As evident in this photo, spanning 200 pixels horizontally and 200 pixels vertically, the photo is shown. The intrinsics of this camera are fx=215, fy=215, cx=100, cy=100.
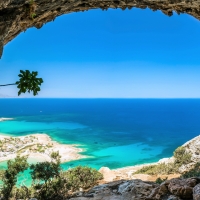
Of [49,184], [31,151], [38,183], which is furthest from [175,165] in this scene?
[31,151]

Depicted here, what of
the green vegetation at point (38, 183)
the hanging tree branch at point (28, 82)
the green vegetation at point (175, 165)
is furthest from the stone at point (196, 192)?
the green vegetation at point (175, 165)

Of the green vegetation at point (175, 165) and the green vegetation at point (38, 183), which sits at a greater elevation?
the green vegetation at point (175, 165)

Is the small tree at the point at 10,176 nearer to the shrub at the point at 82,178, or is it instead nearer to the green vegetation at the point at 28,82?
the shrub at the point at 82,178

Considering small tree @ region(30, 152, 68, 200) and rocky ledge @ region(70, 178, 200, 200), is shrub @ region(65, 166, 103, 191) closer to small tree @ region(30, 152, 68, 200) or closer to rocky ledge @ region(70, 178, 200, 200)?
small tree @ region(30, 152, 68, 200)

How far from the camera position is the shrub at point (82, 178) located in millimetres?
21114

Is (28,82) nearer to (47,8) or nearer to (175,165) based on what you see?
(47,8)

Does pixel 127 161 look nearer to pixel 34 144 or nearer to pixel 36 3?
pixel 34 144

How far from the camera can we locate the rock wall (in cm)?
693

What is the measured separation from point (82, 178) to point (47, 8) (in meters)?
19.1

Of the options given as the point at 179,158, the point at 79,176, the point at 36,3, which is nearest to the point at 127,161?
the point at 179,158

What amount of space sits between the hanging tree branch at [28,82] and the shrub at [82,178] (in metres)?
16.7

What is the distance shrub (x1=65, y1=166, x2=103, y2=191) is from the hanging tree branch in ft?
54.7

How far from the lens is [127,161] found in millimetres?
51875

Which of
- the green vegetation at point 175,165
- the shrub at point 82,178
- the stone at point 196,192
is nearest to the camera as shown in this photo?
the stone at point 196,192
